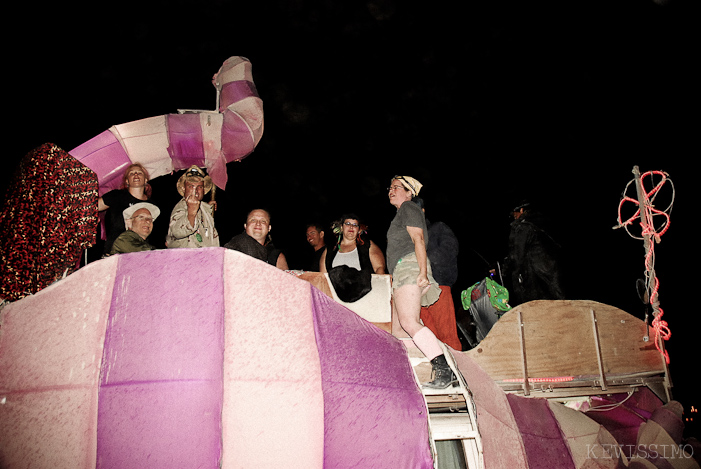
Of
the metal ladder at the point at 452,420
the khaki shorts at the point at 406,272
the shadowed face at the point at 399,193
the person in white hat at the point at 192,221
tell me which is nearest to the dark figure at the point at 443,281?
the shadowed face at the point at 399,193

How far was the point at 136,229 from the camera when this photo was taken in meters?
4.10

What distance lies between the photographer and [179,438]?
183 cm

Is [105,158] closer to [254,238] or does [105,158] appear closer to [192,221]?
[192,221]

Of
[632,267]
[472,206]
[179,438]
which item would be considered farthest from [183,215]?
[472,206]

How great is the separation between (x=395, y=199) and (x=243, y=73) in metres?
3.24

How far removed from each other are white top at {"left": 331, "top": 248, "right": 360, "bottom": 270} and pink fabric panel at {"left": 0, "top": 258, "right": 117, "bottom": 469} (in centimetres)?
276

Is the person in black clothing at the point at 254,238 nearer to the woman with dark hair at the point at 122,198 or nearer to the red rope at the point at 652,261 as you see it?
the woman with dark hair at the point at 122,198

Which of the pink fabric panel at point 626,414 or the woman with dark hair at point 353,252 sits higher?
the woman with dark hair at point 353,252

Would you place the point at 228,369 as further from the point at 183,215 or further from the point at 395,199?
the point at 183,215

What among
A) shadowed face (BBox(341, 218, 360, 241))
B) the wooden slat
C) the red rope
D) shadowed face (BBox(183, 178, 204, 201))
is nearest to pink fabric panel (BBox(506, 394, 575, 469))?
the wooden slat

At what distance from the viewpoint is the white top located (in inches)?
181

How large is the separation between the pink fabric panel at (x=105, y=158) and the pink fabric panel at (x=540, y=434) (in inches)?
184

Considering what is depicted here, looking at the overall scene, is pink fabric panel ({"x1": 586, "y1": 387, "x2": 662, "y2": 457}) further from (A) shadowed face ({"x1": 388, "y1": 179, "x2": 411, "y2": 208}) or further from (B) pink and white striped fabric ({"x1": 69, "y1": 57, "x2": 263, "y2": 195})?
(B) pink and white striped fabric ({"x1": 69, "y1": 57, "x2": 263, "y2": 195})

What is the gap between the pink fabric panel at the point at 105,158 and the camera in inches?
176
